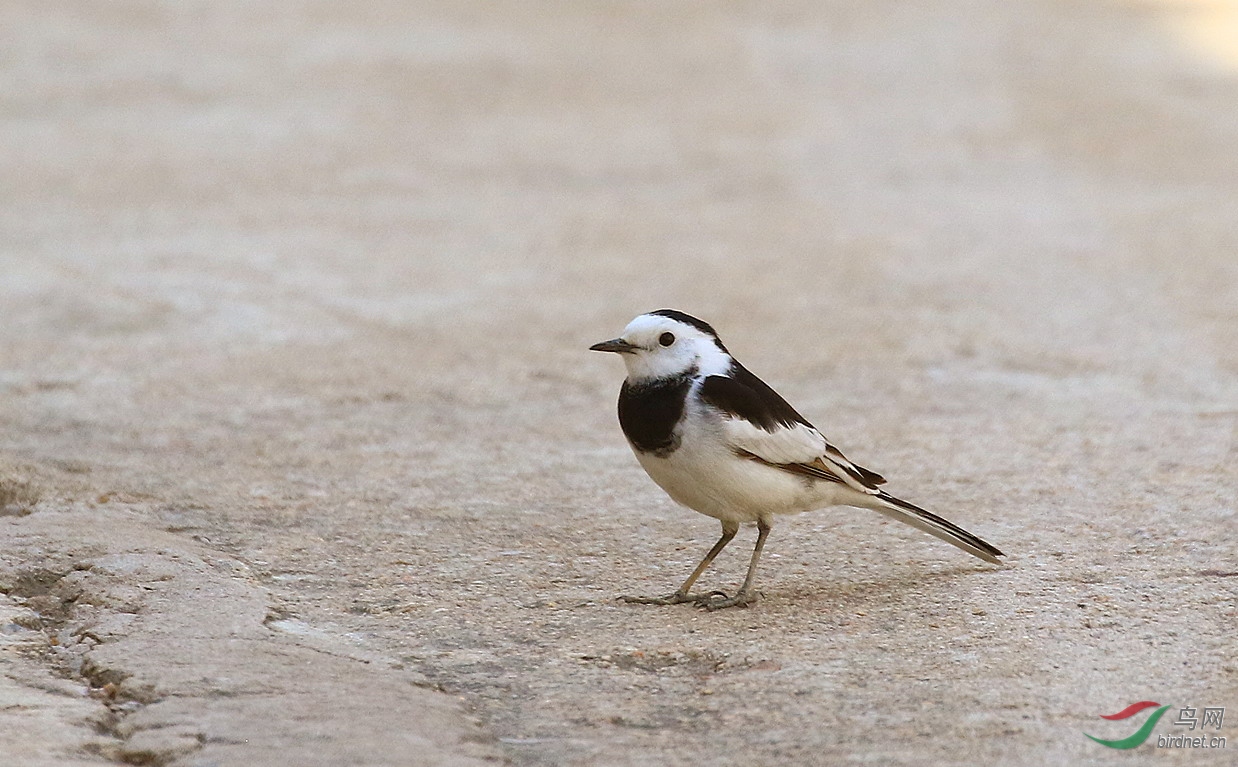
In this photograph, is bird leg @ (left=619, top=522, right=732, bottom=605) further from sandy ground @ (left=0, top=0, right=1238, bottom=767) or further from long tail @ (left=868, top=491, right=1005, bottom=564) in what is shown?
long tail @ (left=868, top=491, right=1005, bottom=564)

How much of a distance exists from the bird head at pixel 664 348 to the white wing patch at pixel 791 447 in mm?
216

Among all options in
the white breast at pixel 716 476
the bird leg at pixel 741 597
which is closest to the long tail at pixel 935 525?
the white breast at pixel 716 476

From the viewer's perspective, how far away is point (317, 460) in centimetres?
599

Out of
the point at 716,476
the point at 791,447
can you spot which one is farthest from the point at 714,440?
the point at 791,447

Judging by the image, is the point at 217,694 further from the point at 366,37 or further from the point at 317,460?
the point at 366,37

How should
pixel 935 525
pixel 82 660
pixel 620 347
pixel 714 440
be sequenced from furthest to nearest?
pixel 935 525
pixel 620 347
pixel 714 440
pixel 82 660

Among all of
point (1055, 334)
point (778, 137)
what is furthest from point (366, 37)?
point (1055, 334)

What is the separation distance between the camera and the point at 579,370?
24.5 feet

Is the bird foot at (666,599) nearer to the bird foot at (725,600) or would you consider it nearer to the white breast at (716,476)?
the bird foot at (725,600)

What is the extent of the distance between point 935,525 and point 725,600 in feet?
2.33

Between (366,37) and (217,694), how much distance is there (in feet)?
40.3

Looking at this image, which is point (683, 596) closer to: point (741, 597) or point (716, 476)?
point (741, 597)

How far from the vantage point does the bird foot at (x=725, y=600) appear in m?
4.42

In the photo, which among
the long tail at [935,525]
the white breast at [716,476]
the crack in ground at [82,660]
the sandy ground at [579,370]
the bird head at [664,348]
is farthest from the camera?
the long tail at [935,525]
